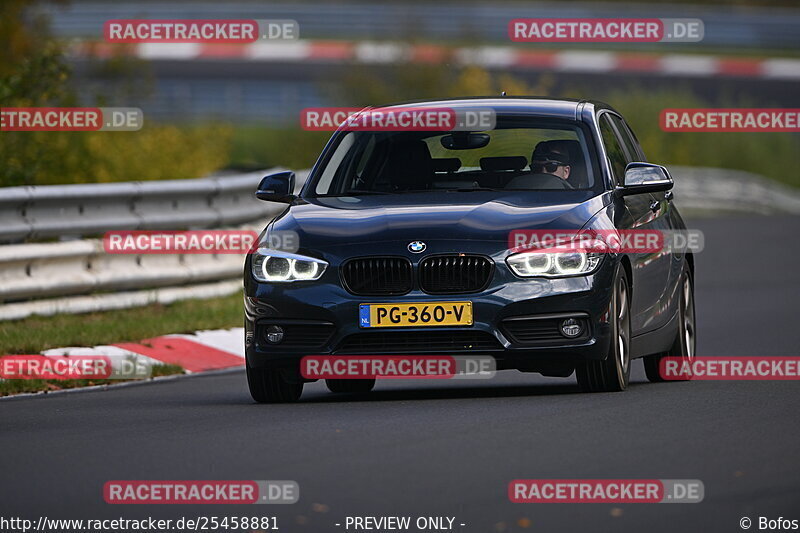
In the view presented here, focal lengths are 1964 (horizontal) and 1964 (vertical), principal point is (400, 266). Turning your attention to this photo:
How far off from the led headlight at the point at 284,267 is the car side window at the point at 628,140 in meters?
2.87

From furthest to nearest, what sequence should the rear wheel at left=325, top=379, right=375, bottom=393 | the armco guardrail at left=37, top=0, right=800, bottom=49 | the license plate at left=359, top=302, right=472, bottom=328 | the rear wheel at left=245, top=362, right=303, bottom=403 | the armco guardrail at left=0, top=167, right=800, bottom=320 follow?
the armco guardrail at left=37, top=0, right=800, bottom=49 < the armco guardrail at left=0, top=167, right=800, bottom=320 < the rear wheel at left=325, top=379, right=375, bottom=393 < the rear wheel at left=245, top=362, right=303, bottom=403 < the license plate at left=359, top=302, right=472, bottom=328

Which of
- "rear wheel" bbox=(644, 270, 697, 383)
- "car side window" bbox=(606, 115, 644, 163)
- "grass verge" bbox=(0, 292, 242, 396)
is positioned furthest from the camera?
"grass verge" bbox=(0, 292, 242, 396)

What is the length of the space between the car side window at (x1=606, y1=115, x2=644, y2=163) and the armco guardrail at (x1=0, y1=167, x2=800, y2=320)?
480cm

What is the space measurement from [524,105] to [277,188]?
5.25 ft

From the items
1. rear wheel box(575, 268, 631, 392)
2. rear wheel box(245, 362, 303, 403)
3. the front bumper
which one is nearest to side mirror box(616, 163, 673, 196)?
rear wheel box(575, 268, 631, 392)

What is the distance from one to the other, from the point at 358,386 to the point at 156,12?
46559 mm

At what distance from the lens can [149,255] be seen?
16.7 metres

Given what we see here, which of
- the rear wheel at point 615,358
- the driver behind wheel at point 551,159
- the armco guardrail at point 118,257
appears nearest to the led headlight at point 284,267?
the rear wheel at point 615,358

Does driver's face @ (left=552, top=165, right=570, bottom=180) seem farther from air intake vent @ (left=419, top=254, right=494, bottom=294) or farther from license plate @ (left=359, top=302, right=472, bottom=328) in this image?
license plate @ (left=359, top=302, right=472, bottom=328)

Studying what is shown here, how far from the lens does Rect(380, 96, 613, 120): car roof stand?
1173 cm

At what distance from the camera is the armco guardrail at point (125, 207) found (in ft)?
50.1

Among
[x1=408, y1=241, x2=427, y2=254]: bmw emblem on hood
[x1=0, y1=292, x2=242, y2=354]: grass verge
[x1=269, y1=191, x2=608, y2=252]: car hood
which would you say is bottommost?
[x1=0, y1=292, x2=242, y2=354]: grass verge

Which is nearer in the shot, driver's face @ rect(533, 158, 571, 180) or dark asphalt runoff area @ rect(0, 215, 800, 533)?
dark asphalt runoff area @ rect(0, 215, 800, 533)

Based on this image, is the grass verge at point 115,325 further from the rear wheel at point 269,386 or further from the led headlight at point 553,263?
the led headlight at point 553,263
